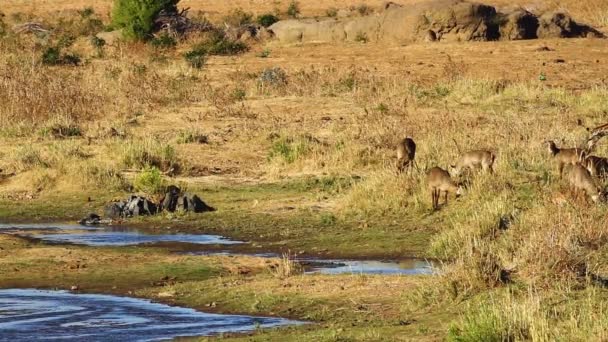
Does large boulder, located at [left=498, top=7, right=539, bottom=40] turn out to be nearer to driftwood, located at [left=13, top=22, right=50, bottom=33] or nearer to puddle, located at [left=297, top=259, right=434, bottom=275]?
driftwood, located at [left=13, top=22, right=50, bottom=33]

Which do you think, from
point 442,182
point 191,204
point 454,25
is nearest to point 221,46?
point 454,25

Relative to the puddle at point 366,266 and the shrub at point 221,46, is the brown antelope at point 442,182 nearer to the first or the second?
the puddle at point 366,266

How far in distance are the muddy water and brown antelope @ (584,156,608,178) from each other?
3105 millimetres

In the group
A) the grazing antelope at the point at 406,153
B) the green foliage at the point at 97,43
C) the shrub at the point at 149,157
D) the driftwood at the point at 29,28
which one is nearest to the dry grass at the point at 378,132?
the shrub at the point at 149,157

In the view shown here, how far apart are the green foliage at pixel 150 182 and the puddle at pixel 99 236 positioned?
1.67m

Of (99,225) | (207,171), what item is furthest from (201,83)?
(99,225)

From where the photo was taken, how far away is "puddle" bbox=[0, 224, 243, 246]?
62.7 ft

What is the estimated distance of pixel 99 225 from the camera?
2095cm

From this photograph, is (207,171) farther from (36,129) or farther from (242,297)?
(242,297)

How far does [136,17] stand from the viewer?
1874 inches

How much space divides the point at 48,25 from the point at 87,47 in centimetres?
1140

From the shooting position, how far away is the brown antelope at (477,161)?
66.4 feet

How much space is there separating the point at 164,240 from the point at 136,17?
95.7 feet

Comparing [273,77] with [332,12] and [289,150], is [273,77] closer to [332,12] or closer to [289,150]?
[289,150]
